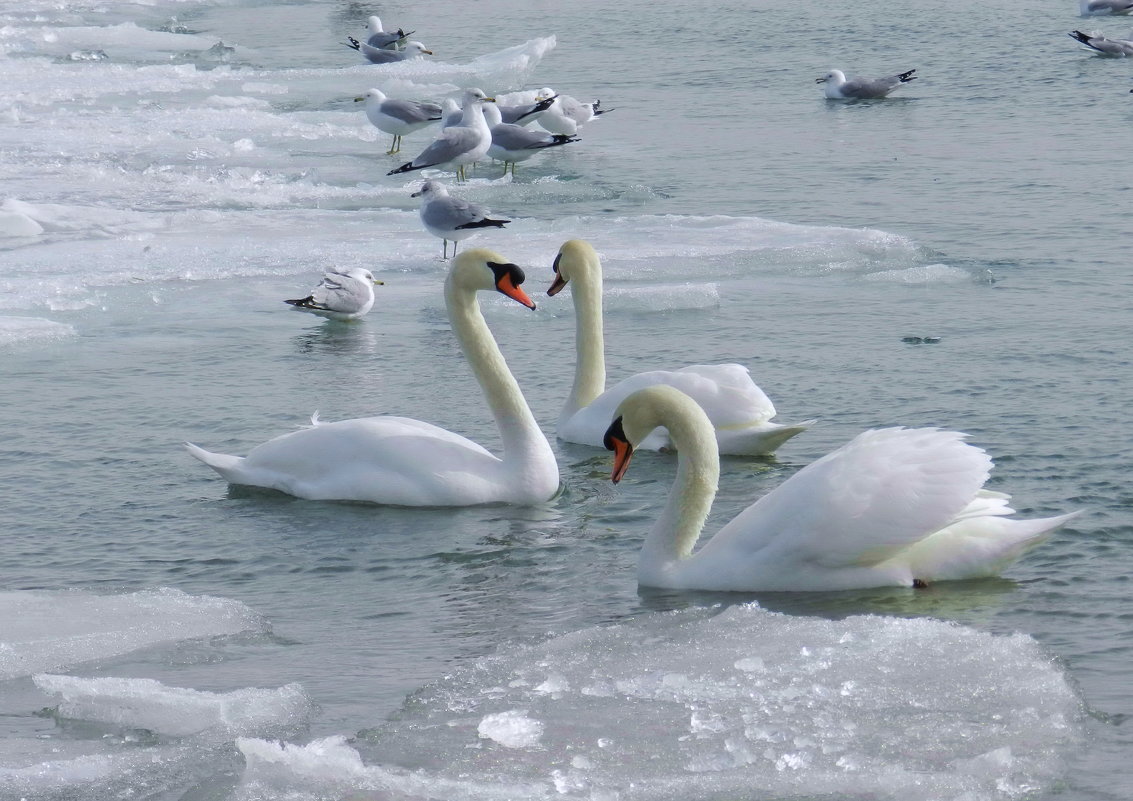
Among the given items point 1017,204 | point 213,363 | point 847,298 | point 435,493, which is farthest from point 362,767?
point 1017,204

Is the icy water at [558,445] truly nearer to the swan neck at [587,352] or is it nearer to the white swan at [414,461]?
the white swan at [414,461]

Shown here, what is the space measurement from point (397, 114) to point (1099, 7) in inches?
572

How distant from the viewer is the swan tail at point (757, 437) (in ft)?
25.0

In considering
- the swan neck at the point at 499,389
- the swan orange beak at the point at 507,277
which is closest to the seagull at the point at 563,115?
the swan orange beak at the point at 507,277

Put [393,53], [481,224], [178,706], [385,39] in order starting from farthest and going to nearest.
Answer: [385,39]
[393,53]
[481,224]
[178,706]

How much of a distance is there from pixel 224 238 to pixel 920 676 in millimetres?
9525

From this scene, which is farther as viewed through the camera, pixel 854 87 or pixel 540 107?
pixel 854 87

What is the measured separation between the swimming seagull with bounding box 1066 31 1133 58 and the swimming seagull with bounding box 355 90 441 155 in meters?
9.10

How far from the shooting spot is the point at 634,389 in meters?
7.98

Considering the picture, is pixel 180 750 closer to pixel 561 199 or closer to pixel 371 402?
pixel 371 402

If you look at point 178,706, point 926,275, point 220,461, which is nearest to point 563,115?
point 926,275

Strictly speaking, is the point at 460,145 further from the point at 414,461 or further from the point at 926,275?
the point at 414,461

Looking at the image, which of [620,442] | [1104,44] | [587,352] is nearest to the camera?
[620,442]

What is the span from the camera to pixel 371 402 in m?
9.05
